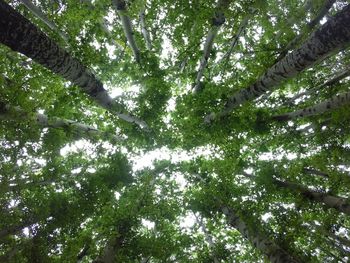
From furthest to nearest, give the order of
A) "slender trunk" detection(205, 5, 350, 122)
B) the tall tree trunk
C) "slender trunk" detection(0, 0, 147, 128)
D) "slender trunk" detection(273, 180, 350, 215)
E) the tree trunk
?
"slender trunk" detection(273, 180, 350, 215) → the tree trunk → the tall tree trunk → "slender trunk" detection(205, 5, 350, 122) → "slender trunk" detection(0, 0, 147, 128)

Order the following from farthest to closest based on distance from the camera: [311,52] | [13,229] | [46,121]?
[46,121], [13,229], [311,52]

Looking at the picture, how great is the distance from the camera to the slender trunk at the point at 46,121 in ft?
23.4

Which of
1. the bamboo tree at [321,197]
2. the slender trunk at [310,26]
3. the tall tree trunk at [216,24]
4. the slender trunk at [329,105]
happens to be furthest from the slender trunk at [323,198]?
the tall tree trunk at [216,24]

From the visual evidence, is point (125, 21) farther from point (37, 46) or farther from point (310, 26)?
point (310, 26)

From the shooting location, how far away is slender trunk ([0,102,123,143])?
23.4 ft

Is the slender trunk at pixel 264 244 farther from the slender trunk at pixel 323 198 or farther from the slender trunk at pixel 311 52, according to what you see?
→ the slender trunk at pixel 311 52

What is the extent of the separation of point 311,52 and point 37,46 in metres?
4.12

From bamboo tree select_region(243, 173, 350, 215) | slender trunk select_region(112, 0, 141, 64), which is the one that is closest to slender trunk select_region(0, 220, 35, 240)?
slender trunk select_region(112, 0, 141, 64)

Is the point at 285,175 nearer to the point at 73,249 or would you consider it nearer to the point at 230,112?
the point at 230,112

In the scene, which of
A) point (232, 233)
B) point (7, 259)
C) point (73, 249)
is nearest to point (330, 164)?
point (232, 233)

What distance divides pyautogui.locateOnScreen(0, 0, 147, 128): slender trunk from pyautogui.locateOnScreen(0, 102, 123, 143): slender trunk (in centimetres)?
226

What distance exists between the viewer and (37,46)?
361 cm

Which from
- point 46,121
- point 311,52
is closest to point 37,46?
point 311,52

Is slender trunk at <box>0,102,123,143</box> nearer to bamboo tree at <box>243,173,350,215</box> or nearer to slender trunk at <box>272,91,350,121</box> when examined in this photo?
bamboo tree at <box>243,173,350,215</box>
